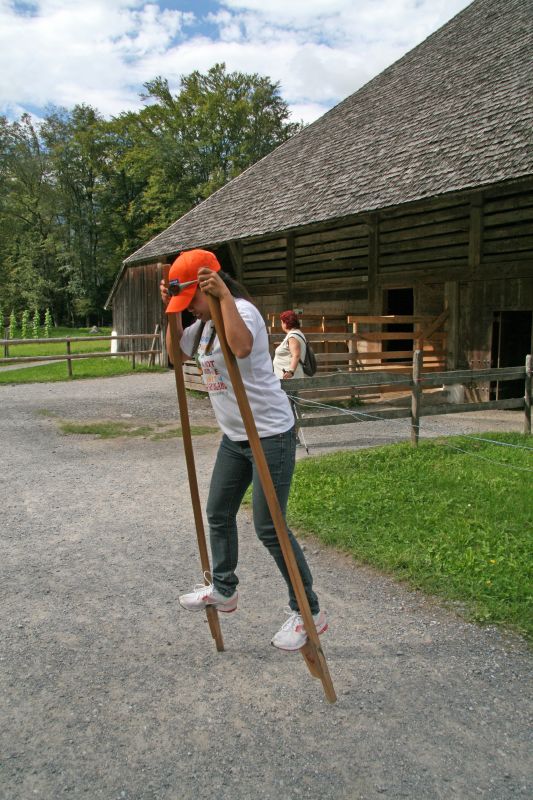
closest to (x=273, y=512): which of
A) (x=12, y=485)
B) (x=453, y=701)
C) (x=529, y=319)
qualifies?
(x=453, y=701)

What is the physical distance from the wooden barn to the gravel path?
7.04 meters

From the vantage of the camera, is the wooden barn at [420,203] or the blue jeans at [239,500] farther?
the wooden barn at [420,203]

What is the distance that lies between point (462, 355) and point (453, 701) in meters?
9.60

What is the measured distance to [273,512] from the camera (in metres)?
2.84

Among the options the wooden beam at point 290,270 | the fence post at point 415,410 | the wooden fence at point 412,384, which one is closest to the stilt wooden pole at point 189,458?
the wooden fence at point 412,384

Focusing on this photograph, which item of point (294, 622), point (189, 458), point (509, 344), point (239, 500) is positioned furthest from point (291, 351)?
point (509, 344)

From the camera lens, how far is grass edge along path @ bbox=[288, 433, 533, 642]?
399cm

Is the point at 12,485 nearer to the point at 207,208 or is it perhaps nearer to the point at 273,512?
the point at 273,512

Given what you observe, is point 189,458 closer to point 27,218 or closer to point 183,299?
point 183,299

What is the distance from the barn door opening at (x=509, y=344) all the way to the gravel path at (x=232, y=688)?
25.5ft

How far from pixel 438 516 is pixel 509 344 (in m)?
7.42

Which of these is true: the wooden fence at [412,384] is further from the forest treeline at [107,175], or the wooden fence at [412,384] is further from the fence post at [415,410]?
the forest treeline at [107,175]

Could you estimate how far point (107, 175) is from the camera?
48594mm

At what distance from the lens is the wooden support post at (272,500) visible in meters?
2.79
